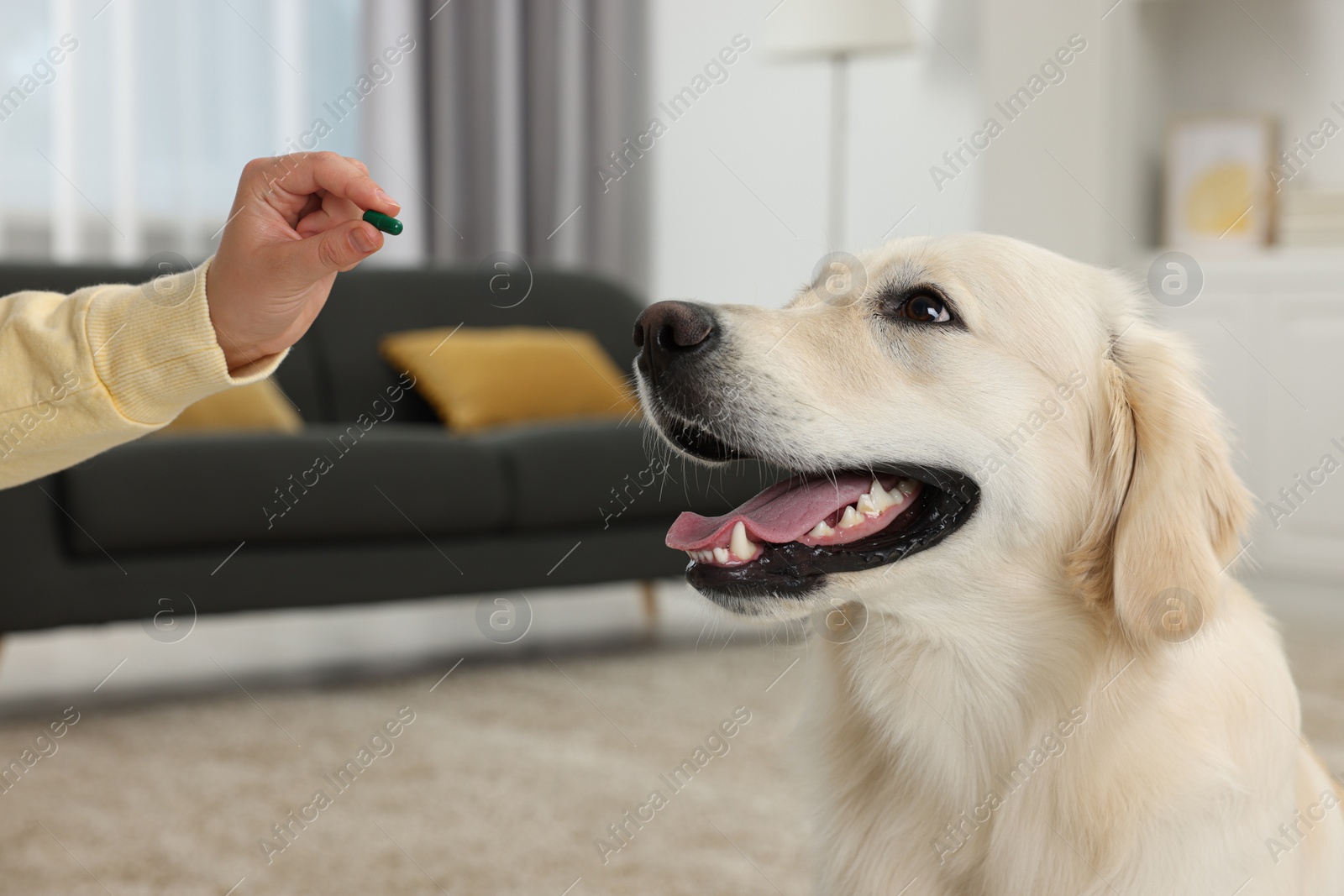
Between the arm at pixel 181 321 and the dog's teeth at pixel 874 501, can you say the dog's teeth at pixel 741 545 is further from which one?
the arm at pixel 181 321

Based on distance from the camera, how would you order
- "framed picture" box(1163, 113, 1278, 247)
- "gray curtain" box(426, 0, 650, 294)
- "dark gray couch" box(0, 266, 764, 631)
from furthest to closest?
"gray curtain" box(426, 0, 650, 294)
"framed picture" box(1163, 113, 1278, 247)
"dark gray couch" box(0, 266, 764, 631)

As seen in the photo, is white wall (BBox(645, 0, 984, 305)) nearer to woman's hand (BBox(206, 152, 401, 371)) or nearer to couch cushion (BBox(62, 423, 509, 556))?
couch cushion (BBox(62, 423, 509, 556))

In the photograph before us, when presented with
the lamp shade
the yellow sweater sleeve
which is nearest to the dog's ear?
the yellow sweater sleeve

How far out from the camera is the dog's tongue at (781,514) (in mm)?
1242

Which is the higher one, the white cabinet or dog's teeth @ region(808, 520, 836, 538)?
dog's teeth @ region(808, 520, 836, 538)

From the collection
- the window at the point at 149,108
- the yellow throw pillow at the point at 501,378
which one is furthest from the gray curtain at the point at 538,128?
the yellow throw pillow at the point at 501,378

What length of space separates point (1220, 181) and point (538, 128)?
9.96 feet

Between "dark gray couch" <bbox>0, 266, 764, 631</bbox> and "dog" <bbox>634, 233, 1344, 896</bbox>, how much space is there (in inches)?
64.2

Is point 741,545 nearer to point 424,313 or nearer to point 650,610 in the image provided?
point 650,610

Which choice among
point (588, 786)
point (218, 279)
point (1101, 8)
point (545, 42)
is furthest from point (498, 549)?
point (545, 42)

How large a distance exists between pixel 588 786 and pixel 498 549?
35.7 inches

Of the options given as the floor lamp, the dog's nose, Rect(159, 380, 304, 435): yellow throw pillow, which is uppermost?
the floor lamp

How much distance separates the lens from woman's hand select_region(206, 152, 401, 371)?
99cm

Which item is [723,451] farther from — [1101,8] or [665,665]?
[1101,8]
